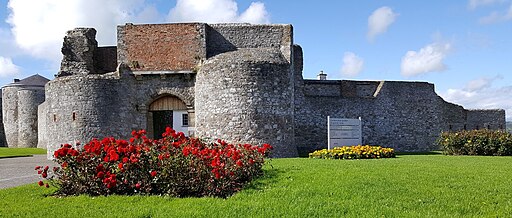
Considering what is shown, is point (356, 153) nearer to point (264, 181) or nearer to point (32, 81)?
point (264, 181)

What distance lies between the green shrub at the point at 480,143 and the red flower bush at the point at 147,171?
14.5 meters

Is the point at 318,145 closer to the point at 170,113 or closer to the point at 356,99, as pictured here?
the point at 356,99

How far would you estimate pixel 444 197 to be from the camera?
7922 mm

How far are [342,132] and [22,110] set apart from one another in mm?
36097

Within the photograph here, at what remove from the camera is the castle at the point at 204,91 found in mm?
19891

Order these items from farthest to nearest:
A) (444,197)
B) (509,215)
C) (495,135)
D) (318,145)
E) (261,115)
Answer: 1. (318,145)
2. (495,135)
3. (261,115)
4. (444,197)
5. (509,215)

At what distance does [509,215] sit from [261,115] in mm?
13439

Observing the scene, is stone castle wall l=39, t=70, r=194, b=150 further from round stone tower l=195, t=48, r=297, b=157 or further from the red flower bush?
the red flower bush

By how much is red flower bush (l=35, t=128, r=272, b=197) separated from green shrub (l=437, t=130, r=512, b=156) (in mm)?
14538

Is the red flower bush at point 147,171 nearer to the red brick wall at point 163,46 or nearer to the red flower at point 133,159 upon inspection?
the red flower at point 133,159

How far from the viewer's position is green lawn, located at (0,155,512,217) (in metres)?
7.13

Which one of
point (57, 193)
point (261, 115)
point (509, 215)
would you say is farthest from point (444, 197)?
point (261, 115)

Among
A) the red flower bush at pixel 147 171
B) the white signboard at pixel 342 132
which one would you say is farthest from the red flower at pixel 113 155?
the white signboard at pixel 342 132

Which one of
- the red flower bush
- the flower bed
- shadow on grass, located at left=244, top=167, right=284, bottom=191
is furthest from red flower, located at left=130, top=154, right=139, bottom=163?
the flower bed
